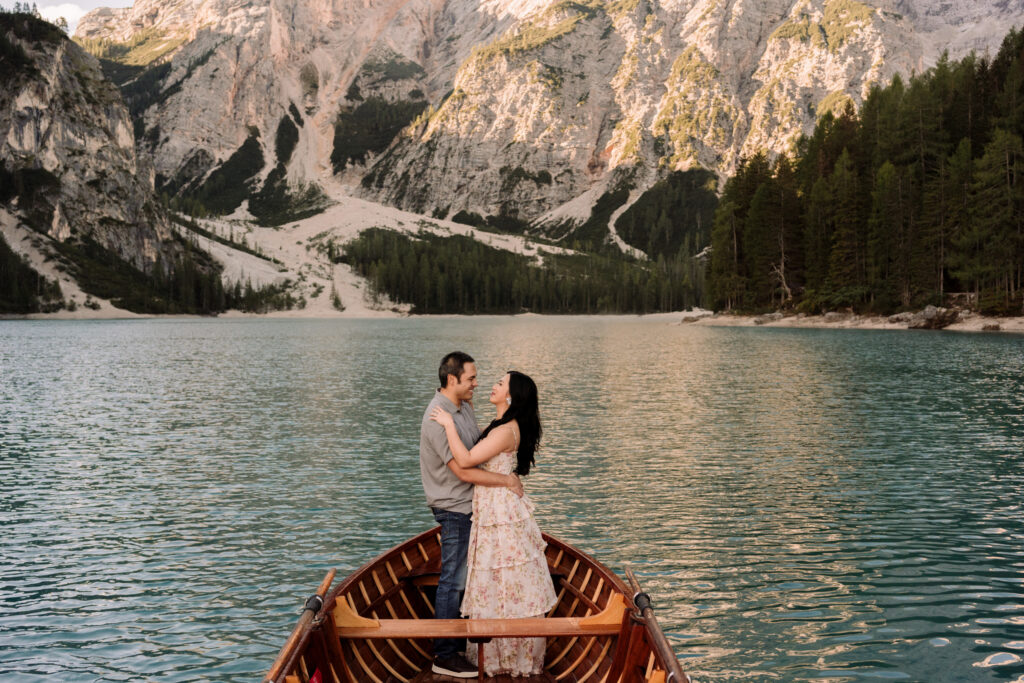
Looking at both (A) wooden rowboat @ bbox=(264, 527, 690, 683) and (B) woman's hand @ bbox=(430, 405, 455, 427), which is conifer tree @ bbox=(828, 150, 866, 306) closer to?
(A) wooden rowboat @ bbox=(264, 527, 690, 683)

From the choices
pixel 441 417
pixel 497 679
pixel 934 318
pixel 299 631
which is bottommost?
pixel 497 679

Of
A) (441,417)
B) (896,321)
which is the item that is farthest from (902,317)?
(441,417)

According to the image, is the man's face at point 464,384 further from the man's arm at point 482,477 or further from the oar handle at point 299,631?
the oar handle at point 299,631

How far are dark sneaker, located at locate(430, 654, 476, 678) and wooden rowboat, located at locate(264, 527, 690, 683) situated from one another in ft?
0.36

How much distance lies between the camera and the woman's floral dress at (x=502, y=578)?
9.54m

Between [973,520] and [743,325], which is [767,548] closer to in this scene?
[973,520]

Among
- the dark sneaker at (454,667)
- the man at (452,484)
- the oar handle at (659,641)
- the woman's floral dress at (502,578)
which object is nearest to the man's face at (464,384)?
the man at (452,484)

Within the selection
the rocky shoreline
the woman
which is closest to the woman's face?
the woman

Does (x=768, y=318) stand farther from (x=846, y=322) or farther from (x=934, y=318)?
(x=934, y=318)

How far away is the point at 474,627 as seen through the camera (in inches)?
341

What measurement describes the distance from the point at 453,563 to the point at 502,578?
0.81 m

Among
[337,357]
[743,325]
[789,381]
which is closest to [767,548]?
[789,381]

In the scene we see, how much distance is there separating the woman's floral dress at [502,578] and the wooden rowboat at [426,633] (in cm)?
32

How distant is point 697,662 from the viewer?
460 inches
